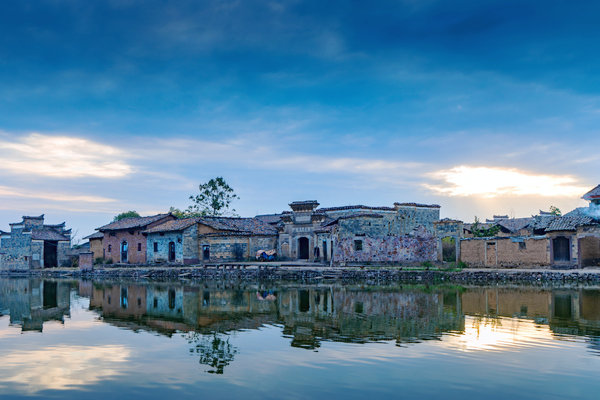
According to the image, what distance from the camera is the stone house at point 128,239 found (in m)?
48.2

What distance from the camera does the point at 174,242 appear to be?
4531cm

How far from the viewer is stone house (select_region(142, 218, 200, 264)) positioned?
145ft

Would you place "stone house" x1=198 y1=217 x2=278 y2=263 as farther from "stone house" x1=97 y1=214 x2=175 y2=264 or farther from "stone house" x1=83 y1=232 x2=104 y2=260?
"stone house" x1=83 y1=232 x2=104 y2=260

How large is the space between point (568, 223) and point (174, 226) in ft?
98.3

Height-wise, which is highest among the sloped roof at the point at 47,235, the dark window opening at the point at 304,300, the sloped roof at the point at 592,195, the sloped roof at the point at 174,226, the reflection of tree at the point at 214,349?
the sloped roof at the point at 592,195

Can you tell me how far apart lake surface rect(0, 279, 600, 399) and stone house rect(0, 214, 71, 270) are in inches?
1309

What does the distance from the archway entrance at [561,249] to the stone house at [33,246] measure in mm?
44688

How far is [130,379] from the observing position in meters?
9.88

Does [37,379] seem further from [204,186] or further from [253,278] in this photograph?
[204,186]

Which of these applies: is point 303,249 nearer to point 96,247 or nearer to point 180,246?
point 180,246

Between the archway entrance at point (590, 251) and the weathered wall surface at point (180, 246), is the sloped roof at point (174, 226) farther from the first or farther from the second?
the archway entrance at point (590, 251)

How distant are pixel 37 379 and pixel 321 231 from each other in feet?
102

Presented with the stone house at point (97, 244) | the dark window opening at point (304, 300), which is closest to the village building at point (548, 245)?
the dark window opening at point (304, 300)

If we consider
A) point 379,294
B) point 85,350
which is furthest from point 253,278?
point 85,350
